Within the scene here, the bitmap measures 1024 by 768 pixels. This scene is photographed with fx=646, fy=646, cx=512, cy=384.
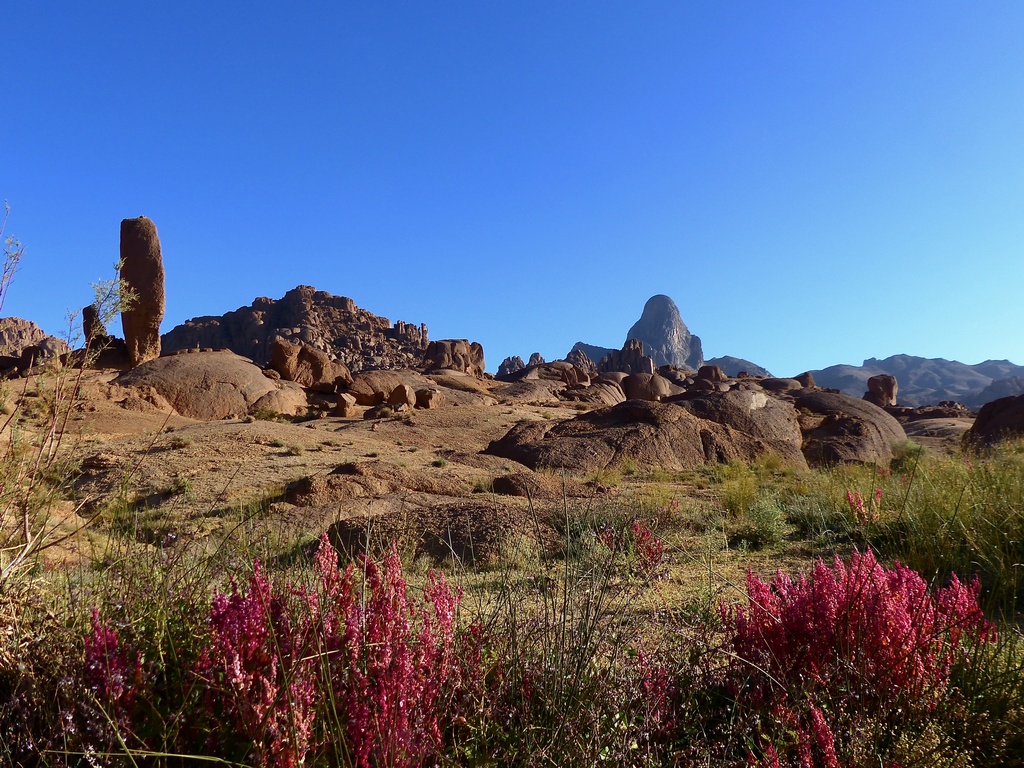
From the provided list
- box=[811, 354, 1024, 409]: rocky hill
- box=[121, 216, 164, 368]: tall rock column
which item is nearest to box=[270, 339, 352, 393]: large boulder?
box=[121, 216, 164, 368]: tall rock column

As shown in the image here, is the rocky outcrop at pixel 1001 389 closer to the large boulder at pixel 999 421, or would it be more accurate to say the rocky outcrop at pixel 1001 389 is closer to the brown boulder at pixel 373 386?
the large boulder at pixel 999 421

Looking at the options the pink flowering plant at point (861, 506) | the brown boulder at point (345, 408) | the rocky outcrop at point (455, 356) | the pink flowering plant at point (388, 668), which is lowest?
the pink flowering plant at point (861, 506)

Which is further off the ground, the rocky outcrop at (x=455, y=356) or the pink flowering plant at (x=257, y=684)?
the rocky outcrop at (x=455, y=356)

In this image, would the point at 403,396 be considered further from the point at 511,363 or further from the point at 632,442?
the point at 511,363

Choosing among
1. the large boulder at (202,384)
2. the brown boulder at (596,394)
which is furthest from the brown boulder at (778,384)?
the large boulder at (202,384)

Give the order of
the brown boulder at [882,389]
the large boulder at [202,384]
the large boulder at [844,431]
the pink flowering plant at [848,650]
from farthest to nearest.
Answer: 1. the brown boulder at [882,389]
2. the large boulder at [202,384]
3. the large boulder at [844,431]
4. the pink flowering plant at [848,650]

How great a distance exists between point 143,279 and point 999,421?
32.2 meters

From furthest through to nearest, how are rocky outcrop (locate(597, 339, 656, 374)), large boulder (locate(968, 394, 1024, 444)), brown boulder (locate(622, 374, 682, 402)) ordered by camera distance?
rocky outcrop (locate(597, 339, 656, 374)) < brown boulder (locate(622, 374, 682, 402)) < large boulder (locate(968, 394, 1024, 444))

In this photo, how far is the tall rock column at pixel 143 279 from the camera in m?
27.1

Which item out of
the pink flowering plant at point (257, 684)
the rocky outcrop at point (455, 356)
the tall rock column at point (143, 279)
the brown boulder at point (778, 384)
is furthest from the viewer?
the rocky outcrop at point (455, 356)

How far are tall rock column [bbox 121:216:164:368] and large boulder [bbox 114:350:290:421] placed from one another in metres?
2.02

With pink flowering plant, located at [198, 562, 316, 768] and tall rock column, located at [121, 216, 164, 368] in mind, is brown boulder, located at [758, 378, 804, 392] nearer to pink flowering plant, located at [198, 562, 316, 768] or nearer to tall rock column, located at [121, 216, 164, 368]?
tall rock column, located at [121, 216, 164, 368]

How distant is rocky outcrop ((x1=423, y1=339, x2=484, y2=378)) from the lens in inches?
2226

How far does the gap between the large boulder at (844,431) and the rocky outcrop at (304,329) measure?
6228cm
